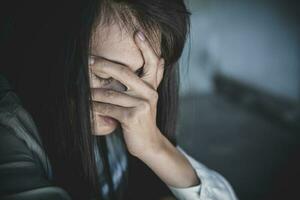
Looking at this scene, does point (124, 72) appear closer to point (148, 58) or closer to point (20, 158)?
point (148, 58)

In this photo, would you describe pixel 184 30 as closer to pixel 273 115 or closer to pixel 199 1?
pixel 273 115

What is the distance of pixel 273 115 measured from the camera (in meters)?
3.60

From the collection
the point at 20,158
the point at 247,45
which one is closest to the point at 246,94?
the point at 247,45

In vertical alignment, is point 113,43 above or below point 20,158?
above

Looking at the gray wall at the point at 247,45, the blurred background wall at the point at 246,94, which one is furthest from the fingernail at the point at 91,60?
the gray wall at the point at 247,45

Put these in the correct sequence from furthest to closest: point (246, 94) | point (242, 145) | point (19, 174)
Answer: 1. point (246, 94)
2. point (242, 145)
3. point (19, 174)

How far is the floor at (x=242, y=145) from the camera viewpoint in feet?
8.22

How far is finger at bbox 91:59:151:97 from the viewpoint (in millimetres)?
936

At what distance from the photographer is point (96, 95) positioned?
3.22 ft

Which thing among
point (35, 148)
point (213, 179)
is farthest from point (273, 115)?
point (35, 148)

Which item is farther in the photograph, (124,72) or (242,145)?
(242,145)

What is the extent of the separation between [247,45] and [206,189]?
327cm

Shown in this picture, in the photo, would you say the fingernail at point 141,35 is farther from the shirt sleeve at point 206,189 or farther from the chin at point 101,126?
the shirt sleeve at point 206,189

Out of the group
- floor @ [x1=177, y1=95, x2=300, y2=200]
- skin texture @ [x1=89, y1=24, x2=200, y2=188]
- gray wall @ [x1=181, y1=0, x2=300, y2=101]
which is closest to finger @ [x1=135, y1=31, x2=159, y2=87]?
skin texture @ [x1=89, y1=24, x2=200, y2=188]
